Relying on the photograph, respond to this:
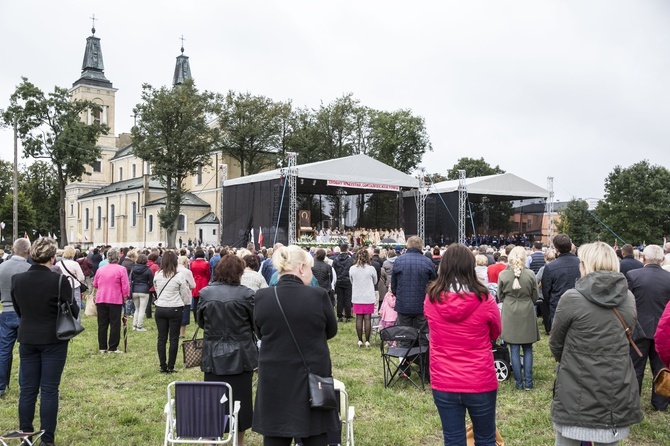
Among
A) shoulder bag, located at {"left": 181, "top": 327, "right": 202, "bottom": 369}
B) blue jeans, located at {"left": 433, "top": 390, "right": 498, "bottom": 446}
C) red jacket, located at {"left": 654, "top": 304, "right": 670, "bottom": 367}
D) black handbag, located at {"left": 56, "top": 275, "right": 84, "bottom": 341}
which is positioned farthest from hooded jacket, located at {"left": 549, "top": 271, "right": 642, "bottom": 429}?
black handbag, located at {"left": 56, "top": 275, "right": 84, "bottom": 341}

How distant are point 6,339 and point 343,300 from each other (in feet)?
24.5

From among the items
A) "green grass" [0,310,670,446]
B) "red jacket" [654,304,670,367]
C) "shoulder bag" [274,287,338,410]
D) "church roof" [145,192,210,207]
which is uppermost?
"church roof" [145,192,210,207]

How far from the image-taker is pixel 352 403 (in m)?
6.20

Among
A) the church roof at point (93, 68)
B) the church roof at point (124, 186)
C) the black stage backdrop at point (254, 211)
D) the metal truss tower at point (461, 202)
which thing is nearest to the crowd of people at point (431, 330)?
the black stage backdrop at point (254, 211)

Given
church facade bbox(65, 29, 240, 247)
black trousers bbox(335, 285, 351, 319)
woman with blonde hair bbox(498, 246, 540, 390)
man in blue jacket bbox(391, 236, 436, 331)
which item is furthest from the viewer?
church facade bbox(65, 29, 240, 247)

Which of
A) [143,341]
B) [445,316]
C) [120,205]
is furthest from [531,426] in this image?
[120,205]

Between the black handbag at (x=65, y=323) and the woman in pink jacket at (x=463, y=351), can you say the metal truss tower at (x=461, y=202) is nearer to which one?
the black handbag at (x=65, y=323)

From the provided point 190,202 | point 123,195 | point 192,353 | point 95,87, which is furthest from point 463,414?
point 95,87

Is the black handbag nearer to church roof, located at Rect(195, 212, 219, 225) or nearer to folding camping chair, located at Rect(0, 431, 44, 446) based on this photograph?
folding camping chair, located at Rect(0, 431, 44, 446)

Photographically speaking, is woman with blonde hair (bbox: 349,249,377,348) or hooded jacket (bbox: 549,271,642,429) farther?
woman with blonde hair (bbox: 349,249,377,348)

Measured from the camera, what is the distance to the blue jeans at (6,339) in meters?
5.91

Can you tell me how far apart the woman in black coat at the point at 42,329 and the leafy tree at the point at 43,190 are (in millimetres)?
63114

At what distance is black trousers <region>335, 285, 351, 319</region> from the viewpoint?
12289 mm

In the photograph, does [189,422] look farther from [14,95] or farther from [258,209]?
[14,95]
